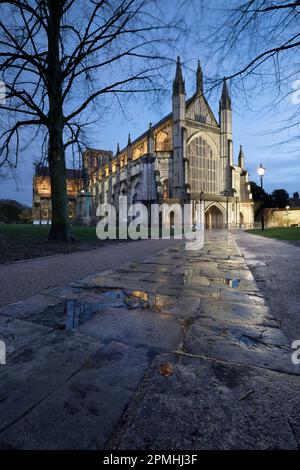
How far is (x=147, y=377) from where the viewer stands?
1.44m

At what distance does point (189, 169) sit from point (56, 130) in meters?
30.6

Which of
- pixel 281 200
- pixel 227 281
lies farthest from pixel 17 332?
pixel 281 200

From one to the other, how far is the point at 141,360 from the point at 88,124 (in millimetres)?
10066

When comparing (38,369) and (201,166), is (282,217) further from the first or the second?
(38,369)

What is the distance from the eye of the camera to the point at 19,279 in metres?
4.18

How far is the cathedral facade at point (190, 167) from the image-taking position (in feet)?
112

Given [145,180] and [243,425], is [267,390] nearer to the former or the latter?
[243,425]

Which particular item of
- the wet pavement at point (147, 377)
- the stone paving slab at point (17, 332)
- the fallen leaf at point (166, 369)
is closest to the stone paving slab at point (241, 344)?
the wet pavement at point (147, 377)

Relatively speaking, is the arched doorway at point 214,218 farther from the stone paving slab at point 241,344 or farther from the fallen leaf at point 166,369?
the fallen leaf at point 166,369

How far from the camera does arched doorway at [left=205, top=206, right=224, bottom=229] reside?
3841 cm

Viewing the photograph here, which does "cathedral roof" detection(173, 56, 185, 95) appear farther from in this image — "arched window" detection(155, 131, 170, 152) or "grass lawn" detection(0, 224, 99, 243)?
"grass lawn" detection(0, 224, 99, 243)

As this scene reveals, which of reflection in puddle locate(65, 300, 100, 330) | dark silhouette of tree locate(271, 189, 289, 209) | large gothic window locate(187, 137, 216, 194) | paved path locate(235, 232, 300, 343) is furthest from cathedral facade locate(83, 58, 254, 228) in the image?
reflection in puddle locate(65, 300, 100, 330)
